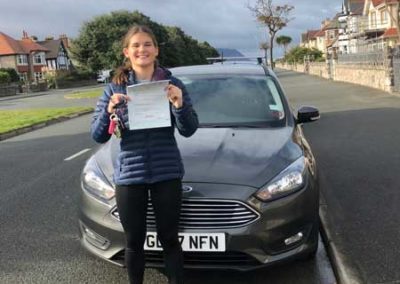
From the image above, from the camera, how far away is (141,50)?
139 inches

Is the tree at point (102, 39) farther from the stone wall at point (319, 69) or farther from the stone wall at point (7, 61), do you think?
the stone wall at point (7, 61)

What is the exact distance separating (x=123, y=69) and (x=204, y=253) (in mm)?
1363

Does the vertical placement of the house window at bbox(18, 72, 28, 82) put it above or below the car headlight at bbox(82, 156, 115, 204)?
above

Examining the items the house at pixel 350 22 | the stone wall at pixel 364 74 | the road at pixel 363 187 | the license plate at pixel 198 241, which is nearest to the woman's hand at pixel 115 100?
the license plate at pixel 198 241

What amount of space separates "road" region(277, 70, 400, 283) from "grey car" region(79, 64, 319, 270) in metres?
0.49

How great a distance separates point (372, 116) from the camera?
49.2 feet

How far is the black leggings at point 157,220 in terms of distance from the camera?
355 cm

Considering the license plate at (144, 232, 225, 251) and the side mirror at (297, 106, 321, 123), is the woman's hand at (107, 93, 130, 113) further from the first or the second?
the side mirror at (297, 106, 321, 123)

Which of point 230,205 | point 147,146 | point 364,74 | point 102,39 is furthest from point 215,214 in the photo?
point 102,39

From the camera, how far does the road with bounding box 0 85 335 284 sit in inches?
176

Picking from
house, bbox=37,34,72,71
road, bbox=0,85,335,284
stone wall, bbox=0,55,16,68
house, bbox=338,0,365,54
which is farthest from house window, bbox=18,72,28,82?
road, bbox=0,85,335,284

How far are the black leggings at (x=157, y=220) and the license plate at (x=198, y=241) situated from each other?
7.0 inches

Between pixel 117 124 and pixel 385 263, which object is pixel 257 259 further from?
pixel 117 124

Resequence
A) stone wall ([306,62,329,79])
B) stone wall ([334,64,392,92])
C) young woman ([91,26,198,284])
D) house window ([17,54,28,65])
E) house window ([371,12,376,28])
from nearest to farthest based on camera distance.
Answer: young woman ([91,26,198,284])
stone wall ([334,64,392,92])
stone wall ([306,62,329,79])
house window ([371,12,376,28])
house window ([17,54,28,65])
